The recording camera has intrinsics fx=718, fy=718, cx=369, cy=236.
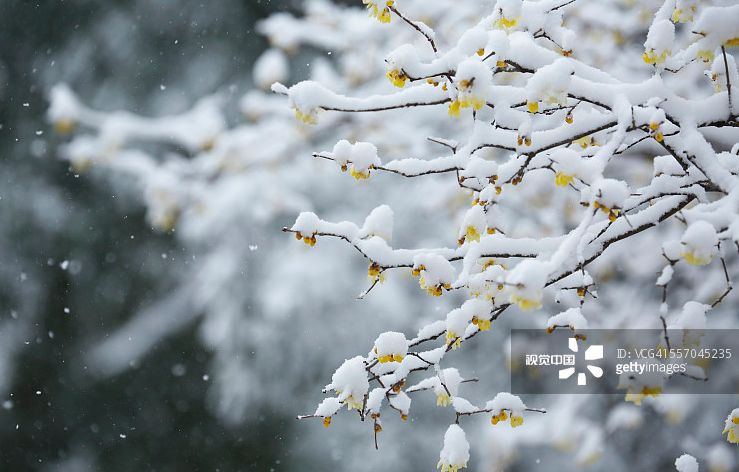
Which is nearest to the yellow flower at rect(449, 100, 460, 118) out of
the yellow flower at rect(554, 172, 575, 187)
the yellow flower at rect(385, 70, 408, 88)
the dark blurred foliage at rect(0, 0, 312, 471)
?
the yellow flower at rect(385, 70, 408, 88)

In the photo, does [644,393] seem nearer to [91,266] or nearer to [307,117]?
[307,117]

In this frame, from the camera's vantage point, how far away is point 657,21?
1671 millimetres

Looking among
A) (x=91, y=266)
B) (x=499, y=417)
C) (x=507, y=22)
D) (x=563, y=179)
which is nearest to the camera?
(x=563, y=179)

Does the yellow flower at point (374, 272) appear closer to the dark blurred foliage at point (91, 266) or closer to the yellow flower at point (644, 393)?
the yellow flower at point (644, 393)

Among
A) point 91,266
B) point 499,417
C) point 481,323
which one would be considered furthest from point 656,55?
point 91,266

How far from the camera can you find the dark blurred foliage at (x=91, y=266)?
7855mm

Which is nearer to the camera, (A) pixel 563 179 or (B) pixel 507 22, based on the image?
(A) pixel 563 179

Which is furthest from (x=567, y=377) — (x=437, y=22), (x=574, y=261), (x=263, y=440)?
(x=263, y=440)

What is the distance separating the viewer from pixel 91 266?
829 cm

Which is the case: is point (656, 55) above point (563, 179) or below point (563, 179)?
above

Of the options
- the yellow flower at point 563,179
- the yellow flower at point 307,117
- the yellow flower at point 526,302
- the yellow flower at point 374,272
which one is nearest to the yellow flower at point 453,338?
the yellow flower at point 374,272

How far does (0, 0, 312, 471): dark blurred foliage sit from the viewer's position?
7.86 m

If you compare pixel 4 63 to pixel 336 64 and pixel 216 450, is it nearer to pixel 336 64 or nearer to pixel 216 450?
pixel 336 64

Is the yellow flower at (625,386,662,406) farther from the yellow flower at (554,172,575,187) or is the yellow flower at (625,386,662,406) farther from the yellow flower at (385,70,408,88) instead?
the yellow flower at (385,70,408,88)
